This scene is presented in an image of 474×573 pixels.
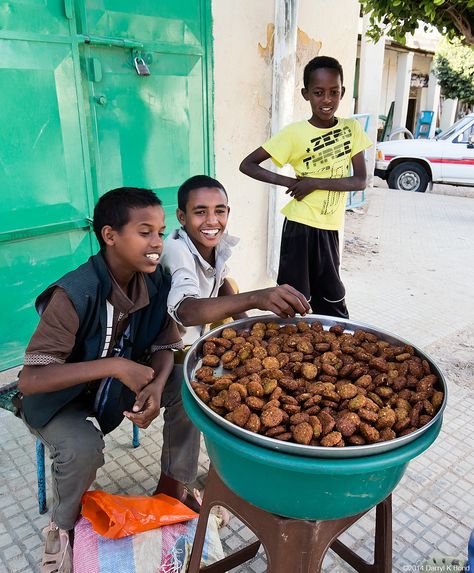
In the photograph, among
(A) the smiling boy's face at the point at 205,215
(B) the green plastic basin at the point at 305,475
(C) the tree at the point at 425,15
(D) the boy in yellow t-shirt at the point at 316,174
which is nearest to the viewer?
(B) the green plastic basin at the point at 305,475

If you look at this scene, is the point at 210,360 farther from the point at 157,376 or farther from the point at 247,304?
the point at 157,376

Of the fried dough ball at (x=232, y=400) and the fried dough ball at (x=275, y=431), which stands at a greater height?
the fried dough ball at (x=232, y=400)

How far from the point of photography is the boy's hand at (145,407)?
175 cm

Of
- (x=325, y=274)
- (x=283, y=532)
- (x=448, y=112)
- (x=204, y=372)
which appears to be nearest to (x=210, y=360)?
(x=204, y=372)

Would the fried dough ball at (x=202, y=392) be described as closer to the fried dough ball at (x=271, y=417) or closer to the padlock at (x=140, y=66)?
the fried dough ball at (x=271, y=417)

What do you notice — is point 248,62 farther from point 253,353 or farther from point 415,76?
point 415,76

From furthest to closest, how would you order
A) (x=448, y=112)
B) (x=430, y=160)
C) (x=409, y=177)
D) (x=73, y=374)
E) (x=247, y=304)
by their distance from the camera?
1. (x=448, y=112)
2. (x=409, y=177)
3. (x=430, y=160)
4. (x=247, y=304)
5. (x=73, y=374)

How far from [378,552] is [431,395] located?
0.71 meters

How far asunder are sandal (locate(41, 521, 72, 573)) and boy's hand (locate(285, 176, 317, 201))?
7.02 feet

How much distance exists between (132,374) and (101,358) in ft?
0.51

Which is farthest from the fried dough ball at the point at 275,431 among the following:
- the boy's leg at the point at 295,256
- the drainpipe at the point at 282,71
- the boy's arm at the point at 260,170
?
the drainpipe at the point at 282,71

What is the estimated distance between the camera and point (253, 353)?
63.6 inches

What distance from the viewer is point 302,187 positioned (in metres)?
3.05

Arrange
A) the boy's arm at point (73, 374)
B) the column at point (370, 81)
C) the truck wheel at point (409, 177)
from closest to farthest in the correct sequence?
1. the boy's arm at point (73, 374)
2. the column at point (370, 81)
3. the truck wheel at point (409, 177)
